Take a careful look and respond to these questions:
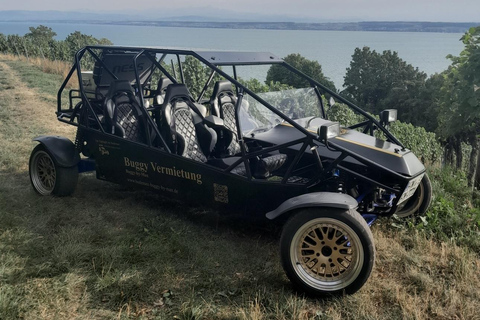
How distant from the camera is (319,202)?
379cm

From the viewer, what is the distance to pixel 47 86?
17422mm

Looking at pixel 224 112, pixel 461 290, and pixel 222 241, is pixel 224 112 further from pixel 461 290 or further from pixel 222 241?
pixel 461 290

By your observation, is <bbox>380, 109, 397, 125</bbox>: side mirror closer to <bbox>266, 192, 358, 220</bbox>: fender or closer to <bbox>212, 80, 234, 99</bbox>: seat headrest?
<bbox>266, 192, 358, 220</bbox>: fender

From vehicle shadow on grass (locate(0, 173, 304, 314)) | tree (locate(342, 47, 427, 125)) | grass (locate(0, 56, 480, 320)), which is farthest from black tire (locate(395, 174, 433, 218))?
tree (locate(342, 47, 427, 125))

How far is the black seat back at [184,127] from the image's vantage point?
5342 millimetres

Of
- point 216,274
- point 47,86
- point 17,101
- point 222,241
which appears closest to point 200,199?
point 222,241

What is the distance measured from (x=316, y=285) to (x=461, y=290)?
1232mm

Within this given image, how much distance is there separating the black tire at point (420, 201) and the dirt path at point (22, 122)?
586 centimetres

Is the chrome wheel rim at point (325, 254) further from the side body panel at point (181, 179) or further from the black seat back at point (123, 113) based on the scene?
the black seat back at point (123, 113)

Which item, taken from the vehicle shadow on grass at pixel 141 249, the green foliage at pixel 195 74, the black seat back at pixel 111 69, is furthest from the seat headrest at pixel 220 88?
the green foliage at pixel 195 74

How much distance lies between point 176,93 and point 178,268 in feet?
7.45

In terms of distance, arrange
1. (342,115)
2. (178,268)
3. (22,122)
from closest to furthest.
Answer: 1. (178,268)
2. (22,122)
3. (342,115)

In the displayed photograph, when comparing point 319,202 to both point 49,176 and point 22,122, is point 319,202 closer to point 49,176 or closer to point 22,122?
point 49,176

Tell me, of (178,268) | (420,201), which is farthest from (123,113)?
(420,201)
